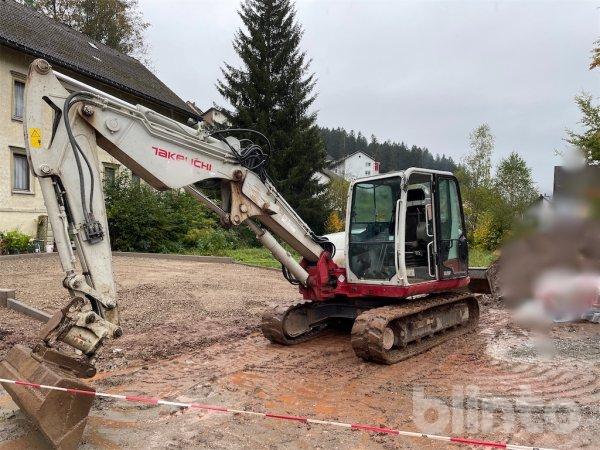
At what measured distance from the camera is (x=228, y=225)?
612cm

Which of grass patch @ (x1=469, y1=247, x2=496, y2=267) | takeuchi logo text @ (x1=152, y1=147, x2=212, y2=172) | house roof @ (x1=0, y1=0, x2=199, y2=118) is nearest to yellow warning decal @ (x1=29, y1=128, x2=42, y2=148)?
takeuchi logo text @ (x1=152, y1=147, x2=212, y2=172)

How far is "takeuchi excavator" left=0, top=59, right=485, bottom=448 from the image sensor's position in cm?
425

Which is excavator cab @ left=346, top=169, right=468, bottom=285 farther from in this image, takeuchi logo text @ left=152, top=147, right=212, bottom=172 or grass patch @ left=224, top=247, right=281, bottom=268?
grass patch @ left=224, top=247, right=281, bottom=268

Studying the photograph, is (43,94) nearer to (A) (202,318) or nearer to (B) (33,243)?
(A) (202,318)

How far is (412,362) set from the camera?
6.57m

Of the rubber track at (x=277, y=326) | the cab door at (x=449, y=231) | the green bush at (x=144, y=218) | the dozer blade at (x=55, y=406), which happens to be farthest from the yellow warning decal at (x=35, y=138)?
the green bush at (x=144, y=218)

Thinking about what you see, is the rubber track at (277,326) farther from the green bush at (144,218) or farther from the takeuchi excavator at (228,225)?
the green bush at (144,218)

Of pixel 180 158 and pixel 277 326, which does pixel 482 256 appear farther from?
pixel 180 158

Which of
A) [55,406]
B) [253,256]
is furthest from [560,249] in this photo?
[253,256]

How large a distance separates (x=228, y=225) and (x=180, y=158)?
1095mm

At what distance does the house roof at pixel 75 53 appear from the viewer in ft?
64.7

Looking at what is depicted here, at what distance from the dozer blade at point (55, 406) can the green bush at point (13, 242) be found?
1449 centimetres

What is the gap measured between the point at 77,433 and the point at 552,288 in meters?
3.49

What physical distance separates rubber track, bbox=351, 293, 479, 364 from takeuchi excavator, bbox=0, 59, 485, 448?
18mm
